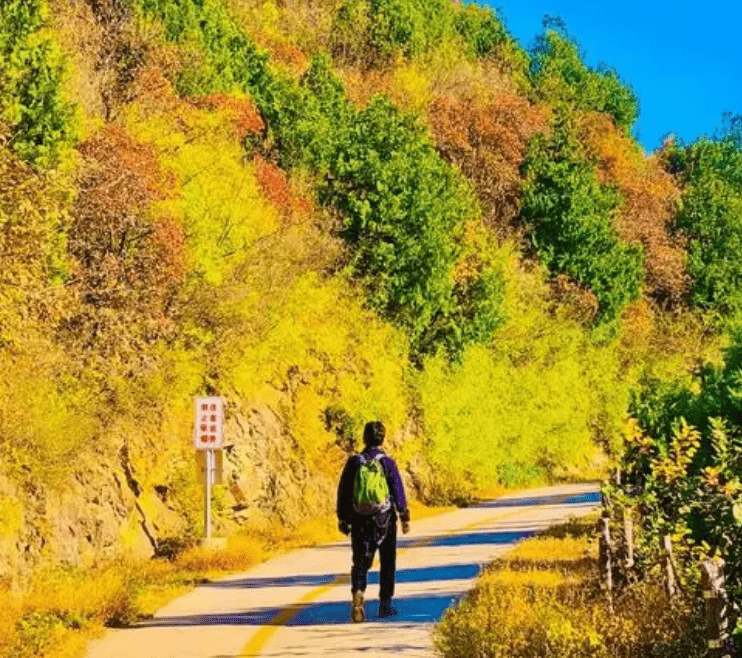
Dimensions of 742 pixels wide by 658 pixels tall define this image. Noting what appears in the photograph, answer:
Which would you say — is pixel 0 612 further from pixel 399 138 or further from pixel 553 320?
pixel 553 320

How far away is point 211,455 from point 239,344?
553cm

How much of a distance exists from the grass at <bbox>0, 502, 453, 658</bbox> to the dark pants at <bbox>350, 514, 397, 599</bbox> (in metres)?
2.87

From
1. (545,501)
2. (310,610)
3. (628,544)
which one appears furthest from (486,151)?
(628,544)

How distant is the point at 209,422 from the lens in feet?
80.0

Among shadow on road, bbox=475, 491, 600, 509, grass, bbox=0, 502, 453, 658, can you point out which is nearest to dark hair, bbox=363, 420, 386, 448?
grass, bbox=0, 502, 453, 658

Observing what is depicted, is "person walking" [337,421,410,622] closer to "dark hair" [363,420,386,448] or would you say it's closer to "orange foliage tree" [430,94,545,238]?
"dark hair" [363,420,386,448]

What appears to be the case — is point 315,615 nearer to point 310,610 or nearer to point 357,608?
point 310,610

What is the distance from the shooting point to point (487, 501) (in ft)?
144

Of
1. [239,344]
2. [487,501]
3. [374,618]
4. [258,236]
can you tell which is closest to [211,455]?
[239,344]

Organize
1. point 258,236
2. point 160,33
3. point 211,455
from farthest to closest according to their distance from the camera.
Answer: point 160,33 < point 258,236 < point 211,455

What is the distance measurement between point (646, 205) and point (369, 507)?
7565cm

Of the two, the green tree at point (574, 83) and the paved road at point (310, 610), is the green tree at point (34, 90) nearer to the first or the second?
the paved road at point (310, 610)

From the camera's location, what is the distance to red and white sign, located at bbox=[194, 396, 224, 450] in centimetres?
2434

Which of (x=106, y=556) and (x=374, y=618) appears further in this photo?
(x=106, y=556)
